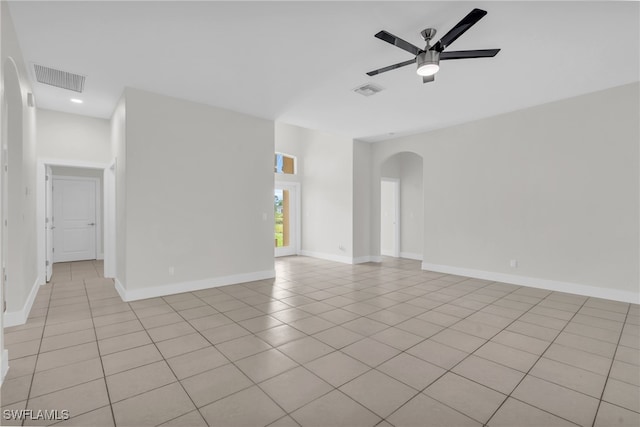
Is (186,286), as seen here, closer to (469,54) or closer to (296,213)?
(296,213)

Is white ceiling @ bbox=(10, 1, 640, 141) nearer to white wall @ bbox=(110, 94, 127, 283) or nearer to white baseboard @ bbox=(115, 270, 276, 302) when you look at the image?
white wall @ bbox=(110, 94, 127, 283)

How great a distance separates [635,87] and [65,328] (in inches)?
289

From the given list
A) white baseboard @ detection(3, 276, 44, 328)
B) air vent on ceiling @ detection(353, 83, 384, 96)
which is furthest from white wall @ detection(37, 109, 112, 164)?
air vent on ceiling @ detection(353, 83, 384, 96)

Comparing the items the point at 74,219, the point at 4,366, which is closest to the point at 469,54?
the point at 4,366

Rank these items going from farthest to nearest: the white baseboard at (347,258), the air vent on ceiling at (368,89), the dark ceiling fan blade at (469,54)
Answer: the white baseboard at (347,258), the air vent on ceiling at (368,89), the dark ceiling fan blade at (469,54)

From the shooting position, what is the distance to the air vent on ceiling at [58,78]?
3.71m

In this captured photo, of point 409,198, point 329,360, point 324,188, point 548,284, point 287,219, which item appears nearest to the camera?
point 329,360

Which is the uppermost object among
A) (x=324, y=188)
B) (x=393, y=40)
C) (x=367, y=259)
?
(x=393, y=40)

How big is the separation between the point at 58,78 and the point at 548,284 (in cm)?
735

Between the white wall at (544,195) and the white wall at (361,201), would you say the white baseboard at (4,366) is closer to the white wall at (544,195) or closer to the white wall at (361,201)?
Answer: the white wall at (361,201)

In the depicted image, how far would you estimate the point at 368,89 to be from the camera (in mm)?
4141

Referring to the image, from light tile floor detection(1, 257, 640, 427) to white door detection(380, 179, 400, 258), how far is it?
3.83 meters

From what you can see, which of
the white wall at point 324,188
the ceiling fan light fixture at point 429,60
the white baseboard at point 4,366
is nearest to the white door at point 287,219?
the white wall at point 324,188

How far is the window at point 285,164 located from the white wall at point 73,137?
3.88 metres
